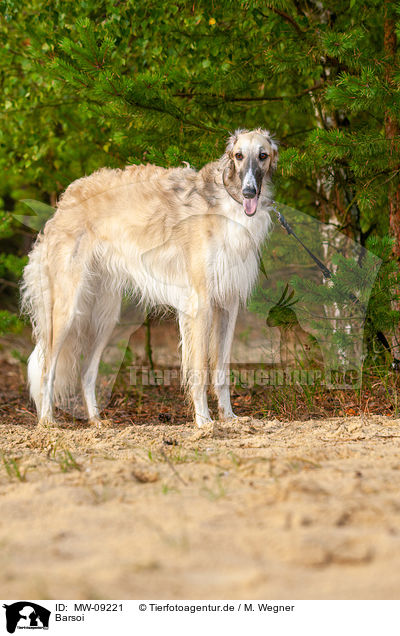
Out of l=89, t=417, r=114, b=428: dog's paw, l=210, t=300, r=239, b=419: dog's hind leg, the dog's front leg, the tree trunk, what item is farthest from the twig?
the tree trunk

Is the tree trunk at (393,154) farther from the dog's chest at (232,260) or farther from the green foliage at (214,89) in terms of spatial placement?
the dog's chest at (232,260)

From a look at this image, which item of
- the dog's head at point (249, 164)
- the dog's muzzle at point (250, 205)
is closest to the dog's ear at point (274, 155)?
the dog's head at point (249, 164)

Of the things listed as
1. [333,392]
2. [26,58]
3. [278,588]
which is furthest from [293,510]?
[26,58]

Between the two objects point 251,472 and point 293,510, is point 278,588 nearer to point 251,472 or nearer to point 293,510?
point 293,510

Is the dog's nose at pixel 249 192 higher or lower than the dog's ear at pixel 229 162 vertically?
lower

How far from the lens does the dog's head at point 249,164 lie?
4848 millimetres

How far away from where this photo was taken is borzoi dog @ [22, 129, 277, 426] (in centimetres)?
519

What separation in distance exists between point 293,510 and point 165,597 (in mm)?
731

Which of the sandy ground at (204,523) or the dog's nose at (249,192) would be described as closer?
the sandy ground at (204,523)

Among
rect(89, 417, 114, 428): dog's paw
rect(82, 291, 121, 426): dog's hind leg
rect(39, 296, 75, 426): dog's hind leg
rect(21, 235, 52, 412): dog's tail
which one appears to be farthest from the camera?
rect(82, 291, 121, 426): dog's hind leg

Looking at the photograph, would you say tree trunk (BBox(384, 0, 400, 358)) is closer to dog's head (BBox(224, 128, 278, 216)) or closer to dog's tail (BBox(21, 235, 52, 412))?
dog's head (BBox(224, 128, 278, 216))
